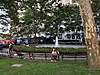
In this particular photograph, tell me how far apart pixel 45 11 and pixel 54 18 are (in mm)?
12368

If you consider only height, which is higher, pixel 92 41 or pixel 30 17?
pixel 30 17

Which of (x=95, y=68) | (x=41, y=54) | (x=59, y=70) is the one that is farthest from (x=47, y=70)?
(x=41, y=54)

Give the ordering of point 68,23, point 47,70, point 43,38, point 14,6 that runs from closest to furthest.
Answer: point 47,70
point 14,6
point 68,23
point 43,38

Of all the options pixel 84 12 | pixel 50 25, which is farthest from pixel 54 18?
pixel 84 12

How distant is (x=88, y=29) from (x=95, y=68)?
2356mm

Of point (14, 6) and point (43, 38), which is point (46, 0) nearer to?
point (14, 6)

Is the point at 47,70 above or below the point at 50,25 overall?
below

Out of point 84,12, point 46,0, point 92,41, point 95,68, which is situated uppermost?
point 46,0

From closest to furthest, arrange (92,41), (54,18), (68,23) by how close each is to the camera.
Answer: (92,41), (54,18), (68,23)

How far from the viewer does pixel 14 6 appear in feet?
99.7

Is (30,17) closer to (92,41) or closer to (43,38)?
(43,38)

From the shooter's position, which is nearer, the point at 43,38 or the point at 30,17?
the point at 30,17

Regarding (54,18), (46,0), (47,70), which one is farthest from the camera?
(54,18)

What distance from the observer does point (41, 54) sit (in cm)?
2833
